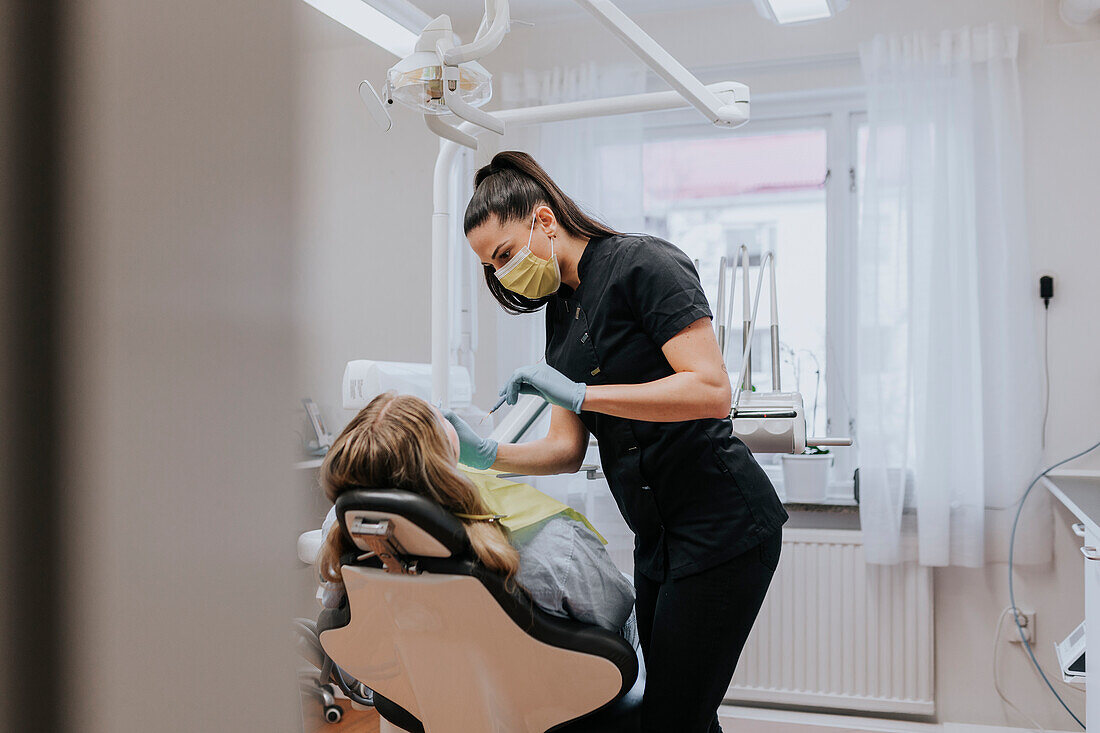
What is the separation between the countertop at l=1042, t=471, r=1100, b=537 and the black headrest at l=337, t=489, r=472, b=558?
133 cm

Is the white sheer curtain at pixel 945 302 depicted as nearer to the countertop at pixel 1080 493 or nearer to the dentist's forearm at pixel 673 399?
the countertop at pixel 1080 493

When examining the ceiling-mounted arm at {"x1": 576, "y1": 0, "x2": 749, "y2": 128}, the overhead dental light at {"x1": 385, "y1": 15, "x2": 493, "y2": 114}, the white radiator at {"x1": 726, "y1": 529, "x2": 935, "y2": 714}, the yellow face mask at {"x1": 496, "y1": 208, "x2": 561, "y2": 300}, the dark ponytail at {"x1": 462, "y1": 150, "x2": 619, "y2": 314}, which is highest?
the ceiling-mounted arm at {"x1": 576, "y1": 0, "x2": 749, "y2": 128}

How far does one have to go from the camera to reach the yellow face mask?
4.54 feet

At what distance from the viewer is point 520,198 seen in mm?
1378

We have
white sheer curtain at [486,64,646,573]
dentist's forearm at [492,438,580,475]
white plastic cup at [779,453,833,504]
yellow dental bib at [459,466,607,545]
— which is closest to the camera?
yellow dental bib at [459,466,607,545]

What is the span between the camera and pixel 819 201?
3111 millimetres

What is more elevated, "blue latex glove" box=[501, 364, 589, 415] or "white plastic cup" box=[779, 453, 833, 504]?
"blue latex glove" box=[501, 364, 589, 415]

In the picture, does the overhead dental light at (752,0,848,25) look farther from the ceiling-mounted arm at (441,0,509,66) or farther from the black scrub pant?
the black scrub pant

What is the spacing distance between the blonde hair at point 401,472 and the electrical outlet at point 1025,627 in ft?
7.45

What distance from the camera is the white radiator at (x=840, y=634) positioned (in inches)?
106

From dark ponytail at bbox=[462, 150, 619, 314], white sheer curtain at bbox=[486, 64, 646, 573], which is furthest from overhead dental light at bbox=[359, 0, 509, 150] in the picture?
white sheer curtain at bbox=[486, 64, 646, 573]

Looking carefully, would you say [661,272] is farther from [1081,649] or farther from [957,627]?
[957,627]

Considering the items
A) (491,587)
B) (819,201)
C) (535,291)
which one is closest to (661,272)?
(535,291)

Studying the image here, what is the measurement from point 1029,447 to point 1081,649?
816 millimetres
